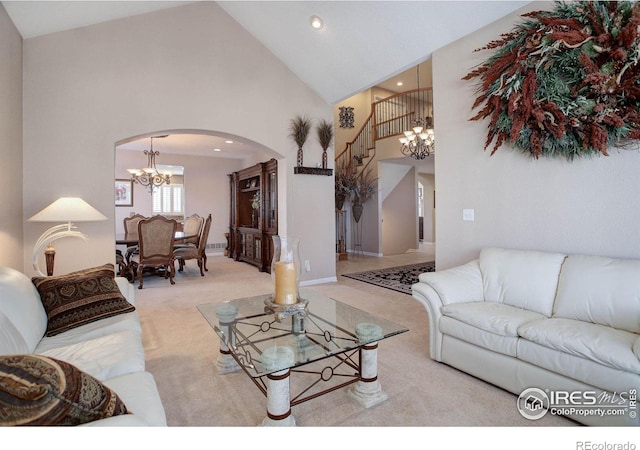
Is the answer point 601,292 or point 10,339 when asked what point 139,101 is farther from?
point 601,292

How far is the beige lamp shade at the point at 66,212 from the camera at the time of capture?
3033 millimetres

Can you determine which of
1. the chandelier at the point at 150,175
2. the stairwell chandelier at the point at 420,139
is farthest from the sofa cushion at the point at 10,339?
the stairwell chandelier at the point at 420,139

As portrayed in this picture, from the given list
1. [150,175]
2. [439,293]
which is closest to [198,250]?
[150,175]

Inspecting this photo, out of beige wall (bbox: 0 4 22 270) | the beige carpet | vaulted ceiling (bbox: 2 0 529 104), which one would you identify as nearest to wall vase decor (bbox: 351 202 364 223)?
vaulted ceiling (bbox: 2 0 529 104)

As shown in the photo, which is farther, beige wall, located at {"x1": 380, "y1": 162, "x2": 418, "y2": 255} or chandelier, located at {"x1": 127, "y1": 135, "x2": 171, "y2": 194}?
beige wall, located at {"x1": 380, "y1": 162, "x2": 418, "y2": 255}

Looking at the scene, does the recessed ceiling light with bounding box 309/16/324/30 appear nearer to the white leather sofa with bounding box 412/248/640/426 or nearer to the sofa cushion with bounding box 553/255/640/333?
the white leather sofa with bounding box 412/248/640/426

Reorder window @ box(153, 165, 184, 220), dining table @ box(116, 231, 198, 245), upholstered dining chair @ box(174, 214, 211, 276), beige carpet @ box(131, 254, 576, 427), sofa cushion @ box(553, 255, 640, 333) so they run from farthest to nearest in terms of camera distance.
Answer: window @ box(153, 165, 184, 220)
upholstered dining chair @ box(174, 214, 211, 276)
dining table @ box(116, 231, 198, 245)
sofa cushion @ box(553, 255, 640, 333)
beige carpet @ box(131, 254, 576, 427)

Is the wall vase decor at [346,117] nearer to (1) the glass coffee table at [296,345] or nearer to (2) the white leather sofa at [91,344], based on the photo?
(1) the glass coffee table at [296,345]

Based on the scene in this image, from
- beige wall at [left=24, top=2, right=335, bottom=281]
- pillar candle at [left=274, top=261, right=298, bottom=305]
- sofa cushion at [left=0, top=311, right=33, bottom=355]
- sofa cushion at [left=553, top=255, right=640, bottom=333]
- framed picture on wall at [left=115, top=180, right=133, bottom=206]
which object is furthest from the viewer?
framed picture on wall at [left=115, top=180, right=133, bottom=206]

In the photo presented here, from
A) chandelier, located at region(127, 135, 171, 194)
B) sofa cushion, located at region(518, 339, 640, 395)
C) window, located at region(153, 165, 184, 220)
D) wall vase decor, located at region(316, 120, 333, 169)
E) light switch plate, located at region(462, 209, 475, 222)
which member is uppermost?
wall vase decor, located at region(316, 120, 333, 169)

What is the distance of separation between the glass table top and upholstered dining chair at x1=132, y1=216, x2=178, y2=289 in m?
3.10

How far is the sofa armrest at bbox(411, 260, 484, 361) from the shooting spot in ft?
7.95

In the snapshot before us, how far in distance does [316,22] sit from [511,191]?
9.76ft

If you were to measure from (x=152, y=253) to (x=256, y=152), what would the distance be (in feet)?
12.1
